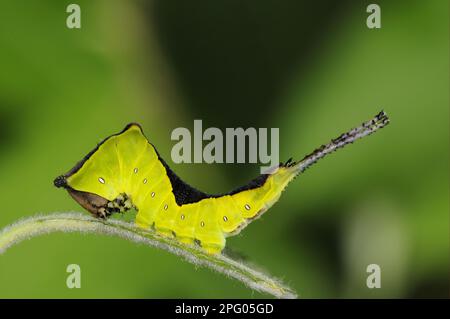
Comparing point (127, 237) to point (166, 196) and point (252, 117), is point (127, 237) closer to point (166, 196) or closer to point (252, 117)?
point (166, 196)

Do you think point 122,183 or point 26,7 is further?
point 26,7

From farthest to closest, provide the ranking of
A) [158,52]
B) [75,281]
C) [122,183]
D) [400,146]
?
[158,52] → [400,146] → [75,281] → [122,183]

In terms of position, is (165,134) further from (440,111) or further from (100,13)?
(440,111)

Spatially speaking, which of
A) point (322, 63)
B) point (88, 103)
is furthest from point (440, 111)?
point (88, 103)

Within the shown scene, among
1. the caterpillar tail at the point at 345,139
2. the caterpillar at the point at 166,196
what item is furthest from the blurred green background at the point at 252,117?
the caterpillar tail at the point at 345,139

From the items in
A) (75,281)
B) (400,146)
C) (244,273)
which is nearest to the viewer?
(244,273)

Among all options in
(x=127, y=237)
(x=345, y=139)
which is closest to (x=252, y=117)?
(x=345, y=139)

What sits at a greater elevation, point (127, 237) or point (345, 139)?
point (345, 139)

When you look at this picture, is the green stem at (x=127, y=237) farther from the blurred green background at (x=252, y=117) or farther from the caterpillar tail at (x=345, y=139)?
the blurred green background at (x=252, y=117)
